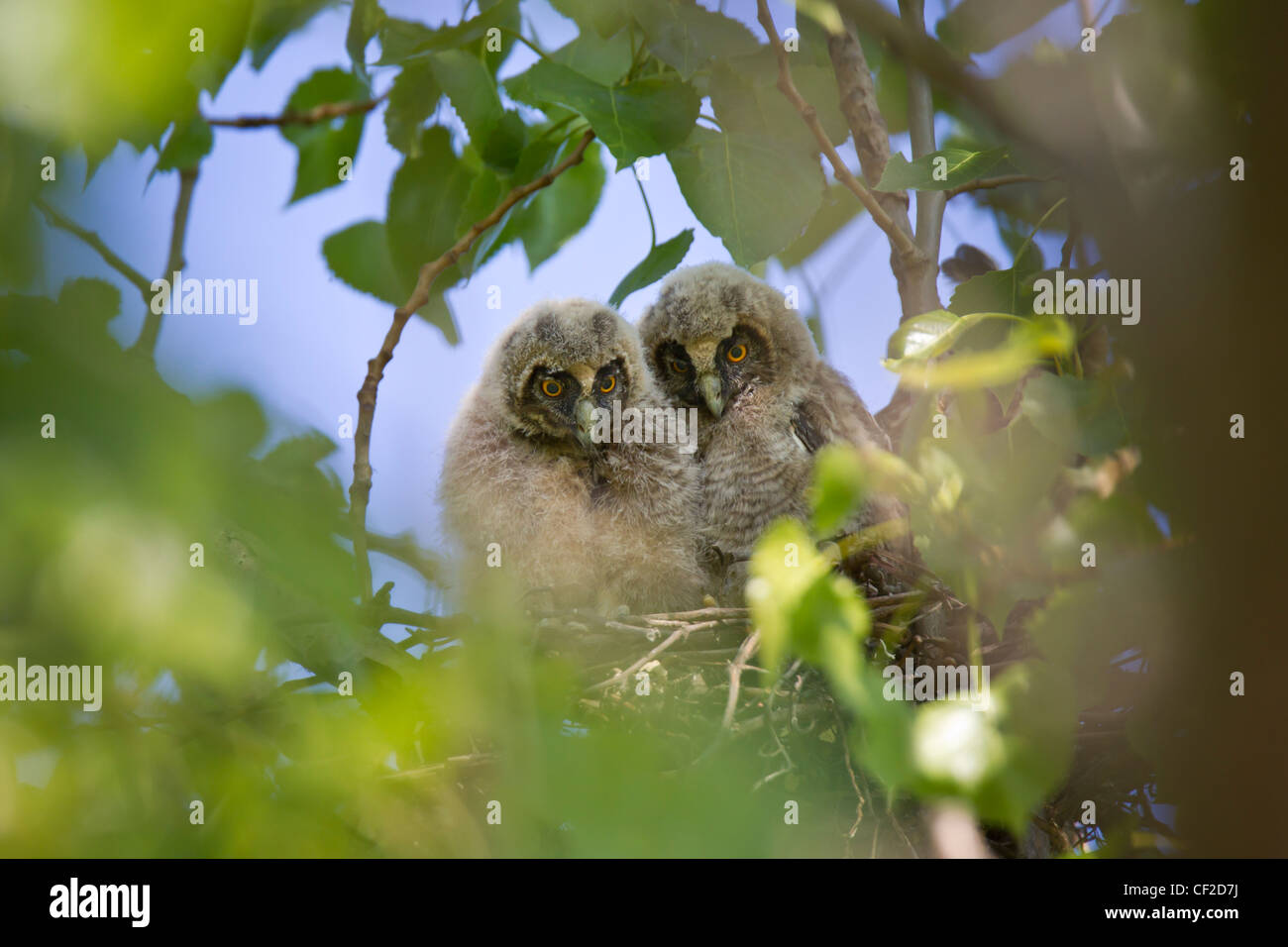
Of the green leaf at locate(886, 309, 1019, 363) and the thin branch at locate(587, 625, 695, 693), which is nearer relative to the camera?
the green leaf at locate(886, 309, 1019, 363)

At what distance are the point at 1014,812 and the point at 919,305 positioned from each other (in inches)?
69.8

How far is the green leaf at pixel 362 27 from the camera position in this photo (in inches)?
100

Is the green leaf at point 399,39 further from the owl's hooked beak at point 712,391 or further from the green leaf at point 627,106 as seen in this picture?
the owl's hooked beak at point 712,391

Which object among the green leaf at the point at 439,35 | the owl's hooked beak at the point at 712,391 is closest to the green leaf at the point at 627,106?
the green leaf at the point at 439,35

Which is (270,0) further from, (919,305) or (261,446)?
(261,446)

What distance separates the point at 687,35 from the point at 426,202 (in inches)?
36.6

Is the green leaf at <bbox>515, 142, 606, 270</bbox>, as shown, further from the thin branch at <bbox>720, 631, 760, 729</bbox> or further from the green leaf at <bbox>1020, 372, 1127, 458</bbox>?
the green leaf at <bbox>1020, 372, 1127, 458</bbox>

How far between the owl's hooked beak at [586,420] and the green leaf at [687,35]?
94 centimetres

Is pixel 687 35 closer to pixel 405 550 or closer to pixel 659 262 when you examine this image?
pixel 659 262

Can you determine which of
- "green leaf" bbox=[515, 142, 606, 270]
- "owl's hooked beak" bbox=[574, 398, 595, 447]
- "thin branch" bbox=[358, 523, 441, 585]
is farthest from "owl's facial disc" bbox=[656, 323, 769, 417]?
"thin branch" bbox=[358, 523, 441, 585]

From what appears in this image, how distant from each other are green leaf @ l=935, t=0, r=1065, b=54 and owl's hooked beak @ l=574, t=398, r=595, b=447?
1.33 m

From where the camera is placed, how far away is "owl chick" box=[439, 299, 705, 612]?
2.71 m

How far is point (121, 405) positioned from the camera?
45 cm
